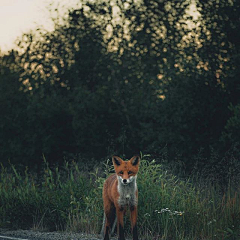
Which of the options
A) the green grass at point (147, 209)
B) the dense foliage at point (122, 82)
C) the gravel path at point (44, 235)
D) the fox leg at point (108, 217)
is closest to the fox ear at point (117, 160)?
the fox leg at point (108, 217)

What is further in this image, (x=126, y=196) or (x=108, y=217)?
(x=108, y=217)

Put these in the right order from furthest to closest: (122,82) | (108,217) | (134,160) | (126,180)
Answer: (122,82)
(108,217)
(134,160)
(126,180)

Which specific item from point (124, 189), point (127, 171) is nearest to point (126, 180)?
point (127, 171)

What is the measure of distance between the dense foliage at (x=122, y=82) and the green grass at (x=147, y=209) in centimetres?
571

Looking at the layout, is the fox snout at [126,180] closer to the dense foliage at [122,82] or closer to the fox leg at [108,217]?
the fox leg at [108,217]

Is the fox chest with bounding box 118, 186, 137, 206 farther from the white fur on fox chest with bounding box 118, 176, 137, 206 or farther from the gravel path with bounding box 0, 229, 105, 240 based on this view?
the gravel path with bounding box 0, 229, 105, 240

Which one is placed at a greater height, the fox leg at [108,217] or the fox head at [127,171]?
the fox head at [127,171]

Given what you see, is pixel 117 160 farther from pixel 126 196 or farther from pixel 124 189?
pixel 126 196

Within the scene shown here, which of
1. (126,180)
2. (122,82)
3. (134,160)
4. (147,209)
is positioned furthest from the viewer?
(122,82)

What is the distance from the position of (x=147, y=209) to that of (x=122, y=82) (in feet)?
35.8

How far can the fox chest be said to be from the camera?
25.0ft

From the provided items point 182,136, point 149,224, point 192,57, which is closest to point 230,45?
point 192,57

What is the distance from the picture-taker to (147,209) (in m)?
9.60

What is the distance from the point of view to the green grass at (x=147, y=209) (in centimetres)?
907
